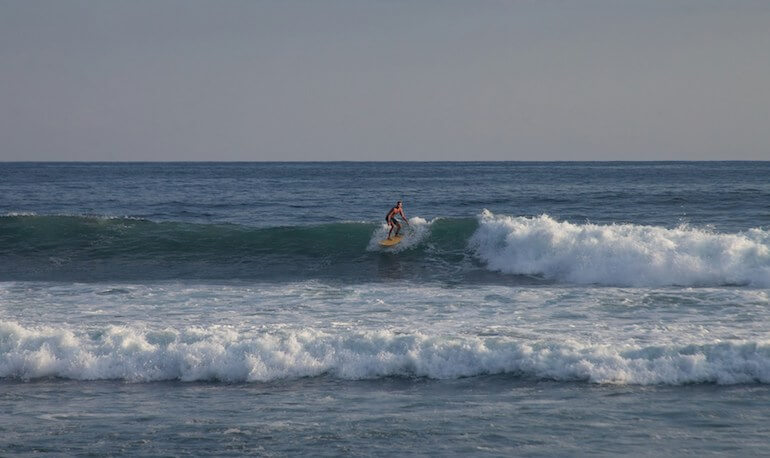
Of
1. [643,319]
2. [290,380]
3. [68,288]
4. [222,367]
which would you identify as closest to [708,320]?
[643,319]

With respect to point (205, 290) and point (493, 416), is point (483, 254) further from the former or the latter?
point (493, 416)

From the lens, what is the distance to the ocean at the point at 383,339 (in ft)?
30.1

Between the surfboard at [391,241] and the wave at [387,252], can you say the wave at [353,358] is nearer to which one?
the wave at [387,252]

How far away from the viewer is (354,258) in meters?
23.6

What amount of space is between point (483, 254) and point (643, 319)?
9.02m

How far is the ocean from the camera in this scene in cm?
919

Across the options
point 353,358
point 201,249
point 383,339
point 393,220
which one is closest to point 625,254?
point 393,220

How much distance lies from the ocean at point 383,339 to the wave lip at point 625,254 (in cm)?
7

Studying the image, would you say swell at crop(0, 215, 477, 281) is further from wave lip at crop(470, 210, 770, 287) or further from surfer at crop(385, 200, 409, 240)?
wave lip at crop(470, 210, 770, 287)

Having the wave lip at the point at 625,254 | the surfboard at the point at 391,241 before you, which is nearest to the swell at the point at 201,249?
the surfboard at the point at 391,241

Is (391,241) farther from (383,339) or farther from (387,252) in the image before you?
(383,339)

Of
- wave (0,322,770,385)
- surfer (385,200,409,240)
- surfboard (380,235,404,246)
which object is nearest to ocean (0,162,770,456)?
wave (0,322,770,385)

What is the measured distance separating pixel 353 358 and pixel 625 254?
10.5 metres

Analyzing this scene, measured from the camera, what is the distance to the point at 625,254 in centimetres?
2038
